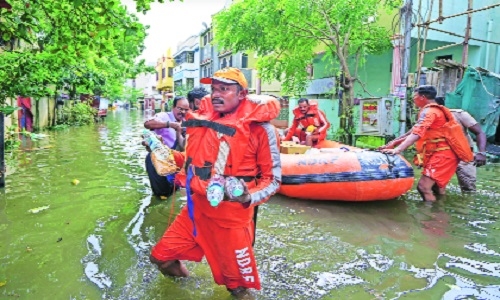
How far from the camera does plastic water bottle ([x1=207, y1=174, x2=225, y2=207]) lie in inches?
105

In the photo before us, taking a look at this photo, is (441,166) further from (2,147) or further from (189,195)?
(2,147)

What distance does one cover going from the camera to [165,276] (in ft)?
12.0

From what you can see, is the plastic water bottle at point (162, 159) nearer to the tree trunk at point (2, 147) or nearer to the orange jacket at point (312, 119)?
the tree trunk at point (2, 147)

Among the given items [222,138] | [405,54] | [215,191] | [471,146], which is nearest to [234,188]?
[215,191]

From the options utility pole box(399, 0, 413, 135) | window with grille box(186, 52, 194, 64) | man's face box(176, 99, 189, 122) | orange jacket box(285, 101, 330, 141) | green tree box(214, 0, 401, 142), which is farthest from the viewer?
window with grille box(186, 52, 194, 64)

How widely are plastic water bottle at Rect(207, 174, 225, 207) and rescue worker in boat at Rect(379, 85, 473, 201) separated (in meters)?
3.86

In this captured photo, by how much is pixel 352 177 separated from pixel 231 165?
3.46 m

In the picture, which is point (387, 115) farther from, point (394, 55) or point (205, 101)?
point (205, 101)

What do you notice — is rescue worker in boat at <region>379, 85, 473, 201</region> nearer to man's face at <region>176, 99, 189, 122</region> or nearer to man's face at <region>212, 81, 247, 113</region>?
man's face at <region>176, 99, 189, 122</region>

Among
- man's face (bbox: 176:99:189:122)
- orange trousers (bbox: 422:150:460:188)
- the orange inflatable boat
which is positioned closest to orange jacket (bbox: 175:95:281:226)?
man's face (bbox: 176:99:189:122)

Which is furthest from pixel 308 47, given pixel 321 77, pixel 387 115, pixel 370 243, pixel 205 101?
pixel 205 101

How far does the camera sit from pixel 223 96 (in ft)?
9.92

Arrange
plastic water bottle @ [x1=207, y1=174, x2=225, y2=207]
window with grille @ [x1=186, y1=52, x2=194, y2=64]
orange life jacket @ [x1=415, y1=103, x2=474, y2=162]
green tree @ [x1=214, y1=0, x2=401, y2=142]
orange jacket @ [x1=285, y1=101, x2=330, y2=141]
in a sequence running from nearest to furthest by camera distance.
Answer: plastic water bottle @ [x1=207, y1=174, x2=225, y2=207] → orange life jacket @ [x1=415, y1=103, x2=474, y2=162] → orange jacket @ [x1=285, y1=101, x2=330, y2=141] → green tree @ [x1=214, y1=0, x2=401, y2=142] → window with grille @ [x1=186, y1=52, x2=194, y2=64]

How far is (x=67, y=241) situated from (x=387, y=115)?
9.71 meters
